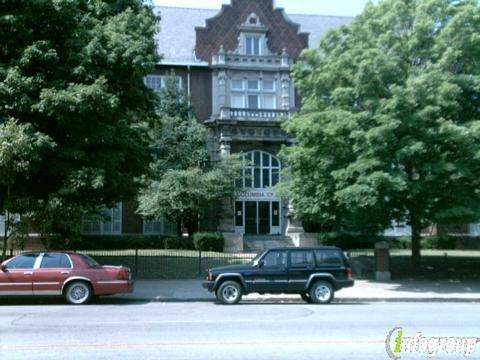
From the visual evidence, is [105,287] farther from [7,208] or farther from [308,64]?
[308,64]

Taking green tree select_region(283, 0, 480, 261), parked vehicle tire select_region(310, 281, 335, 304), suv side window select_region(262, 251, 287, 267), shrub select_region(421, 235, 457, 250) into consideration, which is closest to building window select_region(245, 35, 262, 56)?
green tree select_region(283, 0, 480, 261)

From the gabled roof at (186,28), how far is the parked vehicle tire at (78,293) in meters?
25.2

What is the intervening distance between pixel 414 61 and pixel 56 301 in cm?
1577

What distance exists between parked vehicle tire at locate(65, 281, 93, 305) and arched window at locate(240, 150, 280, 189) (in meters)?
22.5

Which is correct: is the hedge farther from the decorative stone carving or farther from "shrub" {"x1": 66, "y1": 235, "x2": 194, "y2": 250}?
the decorative stone carving

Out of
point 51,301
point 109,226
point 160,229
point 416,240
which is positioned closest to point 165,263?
point 51,301

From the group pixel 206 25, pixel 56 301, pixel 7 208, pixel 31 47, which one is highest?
pixel 206 25

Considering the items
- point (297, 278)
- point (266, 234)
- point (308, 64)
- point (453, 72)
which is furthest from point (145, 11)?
point (266, 234)

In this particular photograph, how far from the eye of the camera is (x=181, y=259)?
25.6 meters

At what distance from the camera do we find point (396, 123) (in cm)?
1941

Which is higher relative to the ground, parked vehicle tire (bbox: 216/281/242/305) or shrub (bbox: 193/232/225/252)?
shrub (bbox: 193/232/225/252)

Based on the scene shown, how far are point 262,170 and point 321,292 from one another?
21948mm

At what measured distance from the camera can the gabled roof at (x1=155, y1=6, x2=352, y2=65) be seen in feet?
131

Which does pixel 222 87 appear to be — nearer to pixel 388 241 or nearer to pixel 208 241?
pixel 208 241
